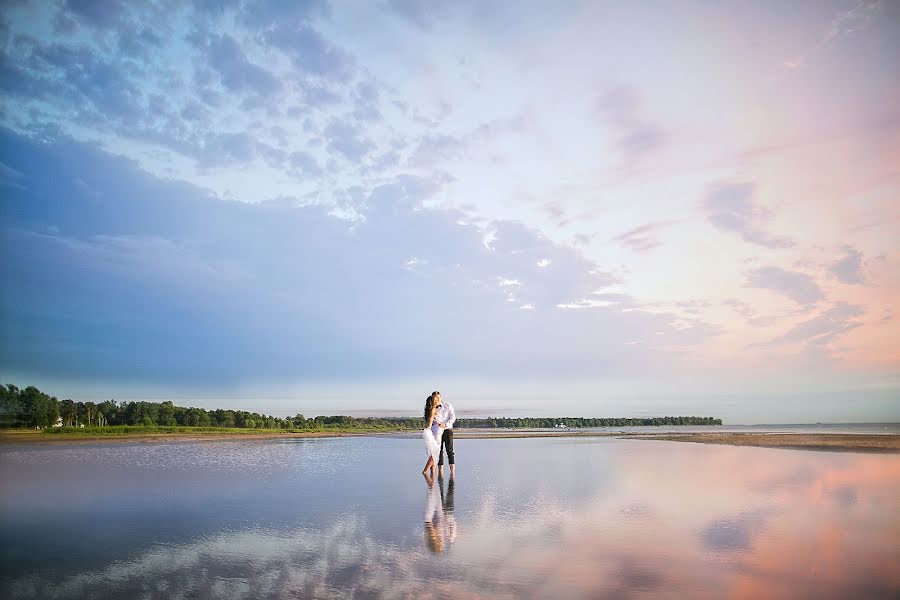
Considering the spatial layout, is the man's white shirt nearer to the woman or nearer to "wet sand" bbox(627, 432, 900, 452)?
the woman

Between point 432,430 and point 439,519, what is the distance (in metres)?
9.37

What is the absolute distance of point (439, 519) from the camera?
12406mm

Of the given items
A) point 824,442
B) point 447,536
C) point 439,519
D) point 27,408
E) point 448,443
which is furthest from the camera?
point 27,408

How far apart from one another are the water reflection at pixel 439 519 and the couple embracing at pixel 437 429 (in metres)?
3.10

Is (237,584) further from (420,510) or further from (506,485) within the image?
(506,485)

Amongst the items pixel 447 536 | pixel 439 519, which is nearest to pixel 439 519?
pixel 439 519

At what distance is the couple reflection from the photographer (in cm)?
1019

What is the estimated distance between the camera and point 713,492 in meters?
17.5

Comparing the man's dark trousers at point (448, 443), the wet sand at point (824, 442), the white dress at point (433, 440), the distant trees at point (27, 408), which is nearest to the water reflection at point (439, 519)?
the white dress at point (433, 440)

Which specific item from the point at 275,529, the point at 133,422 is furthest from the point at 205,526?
the point at 133,422

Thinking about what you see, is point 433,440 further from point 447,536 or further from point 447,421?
point 447,536

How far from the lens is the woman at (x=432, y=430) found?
2125cm

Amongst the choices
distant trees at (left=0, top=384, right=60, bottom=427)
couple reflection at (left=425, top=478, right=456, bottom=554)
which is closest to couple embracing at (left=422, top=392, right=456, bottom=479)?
couple reflection at (left=425, top=478, right=456, bottom=554)

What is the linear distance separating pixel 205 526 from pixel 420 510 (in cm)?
459
